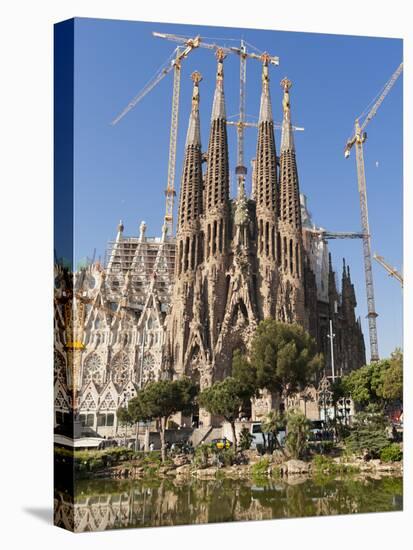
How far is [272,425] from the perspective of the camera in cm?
1928

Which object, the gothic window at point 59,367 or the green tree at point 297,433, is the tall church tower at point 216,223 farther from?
the gothic window at point 59,367

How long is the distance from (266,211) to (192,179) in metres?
2.01

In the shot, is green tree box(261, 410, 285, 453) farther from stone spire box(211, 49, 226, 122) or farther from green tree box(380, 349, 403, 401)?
stone spire box(211, 49, 226, 122)

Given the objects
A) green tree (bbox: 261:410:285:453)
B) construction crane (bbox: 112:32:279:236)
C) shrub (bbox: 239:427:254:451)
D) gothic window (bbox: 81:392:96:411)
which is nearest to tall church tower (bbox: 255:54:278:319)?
construction crane (bbox: 112:32:279:236)

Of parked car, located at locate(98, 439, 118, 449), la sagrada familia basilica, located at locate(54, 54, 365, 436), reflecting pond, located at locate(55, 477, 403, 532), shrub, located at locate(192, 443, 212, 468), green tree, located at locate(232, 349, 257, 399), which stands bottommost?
reflecting pond, located at locate(55, 477, 403, 532)

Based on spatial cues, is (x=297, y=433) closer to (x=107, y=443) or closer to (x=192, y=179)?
(x=107, y=443)

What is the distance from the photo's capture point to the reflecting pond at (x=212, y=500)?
16000 millimetres

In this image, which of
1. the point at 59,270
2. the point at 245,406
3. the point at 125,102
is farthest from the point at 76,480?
the point at 125,102

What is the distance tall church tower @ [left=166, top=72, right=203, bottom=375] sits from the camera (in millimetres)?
20438

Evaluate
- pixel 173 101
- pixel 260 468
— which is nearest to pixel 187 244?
pixel 173 101

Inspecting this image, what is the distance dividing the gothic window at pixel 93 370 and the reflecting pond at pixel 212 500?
6.42ft

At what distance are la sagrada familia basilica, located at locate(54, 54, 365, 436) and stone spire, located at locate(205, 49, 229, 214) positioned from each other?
28 millimetres

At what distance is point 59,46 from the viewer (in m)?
17.0

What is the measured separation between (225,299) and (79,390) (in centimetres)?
657
